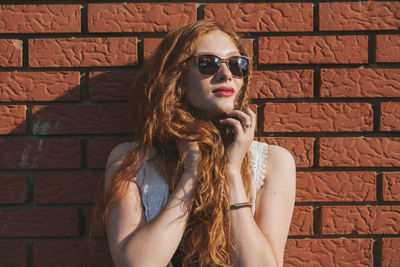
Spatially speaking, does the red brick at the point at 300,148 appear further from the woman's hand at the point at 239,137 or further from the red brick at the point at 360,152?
the woman's hand at the point at 239,137

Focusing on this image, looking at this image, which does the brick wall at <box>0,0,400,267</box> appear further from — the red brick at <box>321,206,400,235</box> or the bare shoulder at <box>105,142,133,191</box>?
the bare shoulder at <box>105,142,133,191</box>

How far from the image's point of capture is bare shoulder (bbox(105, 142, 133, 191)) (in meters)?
1.54

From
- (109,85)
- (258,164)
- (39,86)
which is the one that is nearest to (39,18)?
(39,86)

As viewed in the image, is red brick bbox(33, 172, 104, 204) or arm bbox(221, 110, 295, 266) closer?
arm bbox(221, 110, 295, 266)

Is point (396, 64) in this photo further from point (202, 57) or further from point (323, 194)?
point (202, 57)

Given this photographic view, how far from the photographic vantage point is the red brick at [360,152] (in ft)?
5.67

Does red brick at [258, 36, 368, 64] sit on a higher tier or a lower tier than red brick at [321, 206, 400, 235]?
higher

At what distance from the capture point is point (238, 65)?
4.96ft

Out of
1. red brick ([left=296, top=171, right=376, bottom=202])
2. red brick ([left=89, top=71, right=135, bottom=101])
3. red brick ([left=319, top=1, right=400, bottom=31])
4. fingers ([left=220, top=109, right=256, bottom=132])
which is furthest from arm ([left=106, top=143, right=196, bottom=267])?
red brick ([left=319, top=1, right=400, bottom=31])

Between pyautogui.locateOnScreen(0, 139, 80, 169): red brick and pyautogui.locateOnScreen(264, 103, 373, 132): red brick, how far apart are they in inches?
39.0

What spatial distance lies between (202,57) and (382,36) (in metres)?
0.89

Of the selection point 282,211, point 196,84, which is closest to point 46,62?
point 196,84

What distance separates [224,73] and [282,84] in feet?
1.32

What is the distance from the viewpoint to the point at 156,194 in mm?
1507
